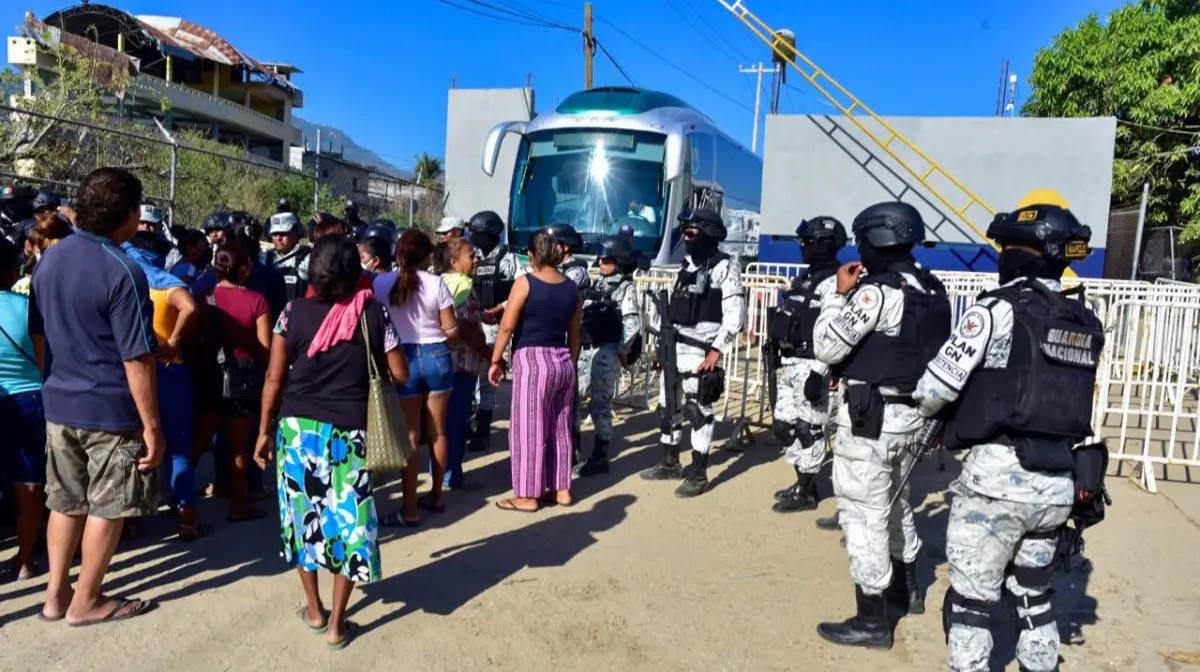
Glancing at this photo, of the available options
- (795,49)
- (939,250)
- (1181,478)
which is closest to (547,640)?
(1181,478)

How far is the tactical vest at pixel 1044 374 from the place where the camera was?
2.94 m

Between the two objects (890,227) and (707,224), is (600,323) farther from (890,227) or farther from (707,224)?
(890,227)

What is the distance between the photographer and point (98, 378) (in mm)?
3416

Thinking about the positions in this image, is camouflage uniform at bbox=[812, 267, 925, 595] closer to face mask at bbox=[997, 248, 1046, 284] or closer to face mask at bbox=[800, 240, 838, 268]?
face mask at bbox=[997, 248, 1046, 284]

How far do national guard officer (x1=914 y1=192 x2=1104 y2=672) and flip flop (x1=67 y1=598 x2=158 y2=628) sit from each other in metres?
3.40

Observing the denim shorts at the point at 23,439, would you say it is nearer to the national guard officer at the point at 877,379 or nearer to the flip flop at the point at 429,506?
the flip flop at the point at 429,506

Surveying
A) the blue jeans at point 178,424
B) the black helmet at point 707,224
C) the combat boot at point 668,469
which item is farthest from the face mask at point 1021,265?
the blue jeans at point 178,424

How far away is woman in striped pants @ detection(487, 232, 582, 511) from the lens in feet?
17.5

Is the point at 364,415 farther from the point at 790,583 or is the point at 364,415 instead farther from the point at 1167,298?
the point at 1167,298

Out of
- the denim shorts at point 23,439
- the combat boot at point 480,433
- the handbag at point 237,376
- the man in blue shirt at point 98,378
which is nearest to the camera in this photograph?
the man in blue shirt at point 98,378

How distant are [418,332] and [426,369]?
22 centimetres

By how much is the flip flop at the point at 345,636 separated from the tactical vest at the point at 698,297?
10.4 feet

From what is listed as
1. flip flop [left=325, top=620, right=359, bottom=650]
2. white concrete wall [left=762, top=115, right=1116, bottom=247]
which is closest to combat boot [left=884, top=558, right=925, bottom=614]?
flip flop [left=325, top=620, right=359, bottom=650]

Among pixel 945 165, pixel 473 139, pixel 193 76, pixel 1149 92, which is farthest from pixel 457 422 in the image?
pixel 193 76
